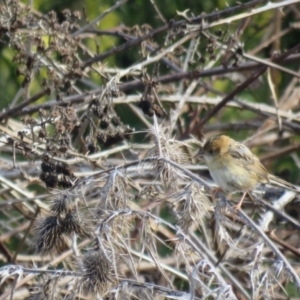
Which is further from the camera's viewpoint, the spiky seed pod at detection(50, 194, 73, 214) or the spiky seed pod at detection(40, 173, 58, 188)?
the spiky seed pod at detection(40, 173, 58, 188)

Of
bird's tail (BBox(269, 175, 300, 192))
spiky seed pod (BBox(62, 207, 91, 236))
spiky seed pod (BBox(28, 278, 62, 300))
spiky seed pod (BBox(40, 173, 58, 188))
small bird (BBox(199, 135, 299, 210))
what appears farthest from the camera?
small bird (BBox(199, 135, 299, 210))

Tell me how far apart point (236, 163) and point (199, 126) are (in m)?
0.51

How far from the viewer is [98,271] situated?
3295mm

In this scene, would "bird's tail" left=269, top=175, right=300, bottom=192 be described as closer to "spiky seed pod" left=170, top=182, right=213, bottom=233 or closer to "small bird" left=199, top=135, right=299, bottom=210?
"small bird" left=199, top=135, right=299, bottom=210

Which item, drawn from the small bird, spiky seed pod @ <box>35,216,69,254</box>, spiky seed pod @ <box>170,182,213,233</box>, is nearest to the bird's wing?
the small bird

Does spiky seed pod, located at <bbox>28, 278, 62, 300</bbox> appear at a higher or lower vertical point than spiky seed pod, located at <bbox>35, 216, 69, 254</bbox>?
lower

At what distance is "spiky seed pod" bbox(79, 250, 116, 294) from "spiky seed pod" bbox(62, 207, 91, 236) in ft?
0.72

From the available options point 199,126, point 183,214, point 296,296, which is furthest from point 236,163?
point 183,214

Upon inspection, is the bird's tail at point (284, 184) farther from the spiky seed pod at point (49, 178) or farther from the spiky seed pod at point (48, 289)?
the spiky seed pod at point (48, 289)

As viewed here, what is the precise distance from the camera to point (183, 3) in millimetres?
8141

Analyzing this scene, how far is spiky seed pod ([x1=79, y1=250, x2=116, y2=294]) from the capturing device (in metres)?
3.29

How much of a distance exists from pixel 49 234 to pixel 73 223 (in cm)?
11

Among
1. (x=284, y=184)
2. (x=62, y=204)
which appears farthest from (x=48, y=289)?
(x=284, y=184)

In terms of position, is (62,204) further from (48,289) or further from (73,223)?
(48,289)
